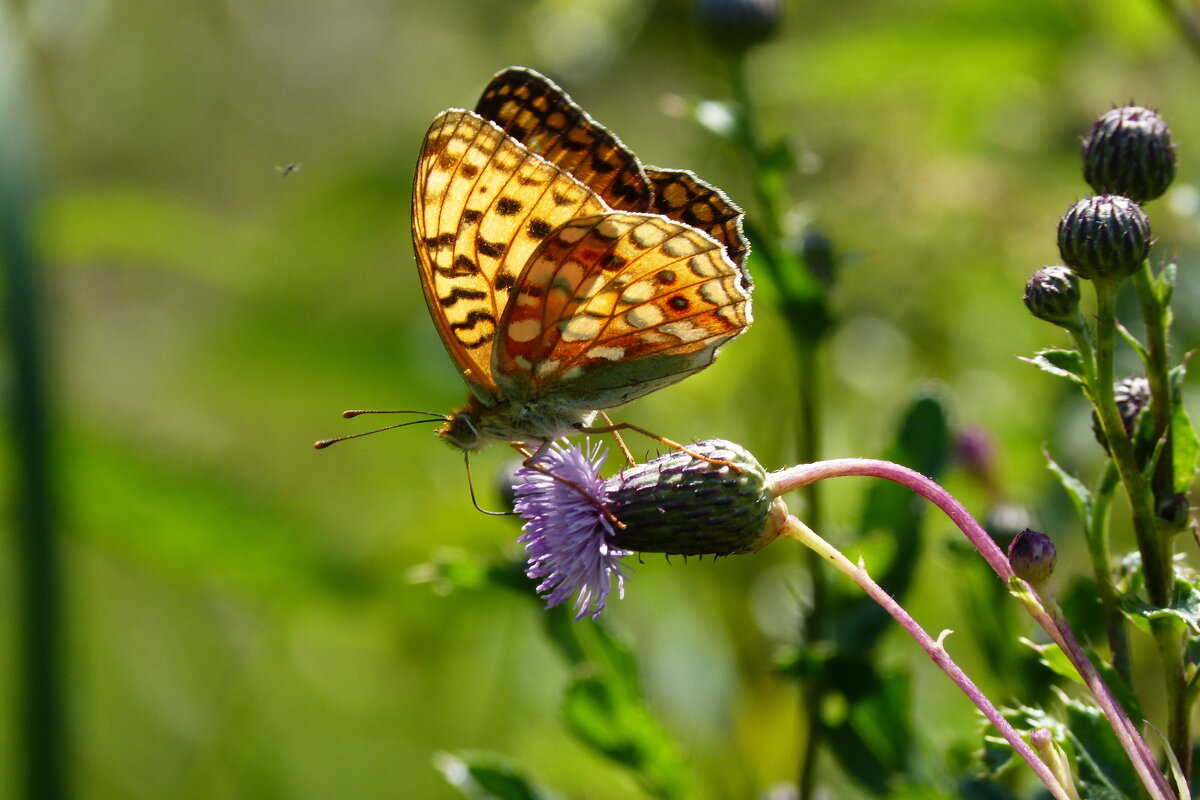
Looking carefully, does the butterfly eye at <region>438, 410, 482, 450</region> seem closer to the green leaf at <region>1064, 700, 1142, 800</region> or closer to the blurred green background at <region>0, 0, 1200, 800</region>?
the blurred green background at <region>0, 0, 1200, 800</region>

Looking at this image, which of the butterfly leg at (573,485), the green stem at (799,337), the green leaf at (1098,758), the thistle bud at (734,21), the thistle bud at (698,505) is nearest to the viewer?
the green leaf at (1098,758)

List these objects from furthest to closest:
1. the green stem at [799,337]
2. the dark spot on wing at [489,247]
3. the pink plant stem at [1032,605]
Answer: the dark spot on wing at [489,247], the green stem at [799,337], the pink plant stem at [1032,605]

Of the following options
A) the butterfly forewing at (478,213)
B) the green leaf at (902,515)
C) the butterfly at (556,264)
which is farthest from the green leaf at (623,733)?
the butterfly forewing at (478,213)

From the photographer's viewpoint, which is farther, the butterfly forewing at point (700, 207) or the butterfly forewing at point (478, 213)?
the butterfly forewing at point (478, 213)

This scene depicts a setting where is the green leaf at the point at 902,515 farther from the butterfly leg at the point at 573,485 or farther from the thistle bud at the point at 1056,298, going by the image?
the thistle bud at the point at 1056,298

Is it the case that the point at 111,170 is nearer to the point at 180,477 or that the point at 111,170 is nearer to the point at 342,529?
the point at 342,529

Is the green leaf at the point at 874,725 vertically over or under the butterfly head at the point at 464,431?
under

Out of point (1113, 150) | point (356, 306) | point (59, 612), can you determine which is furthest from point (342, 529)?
point (1113, 150)
